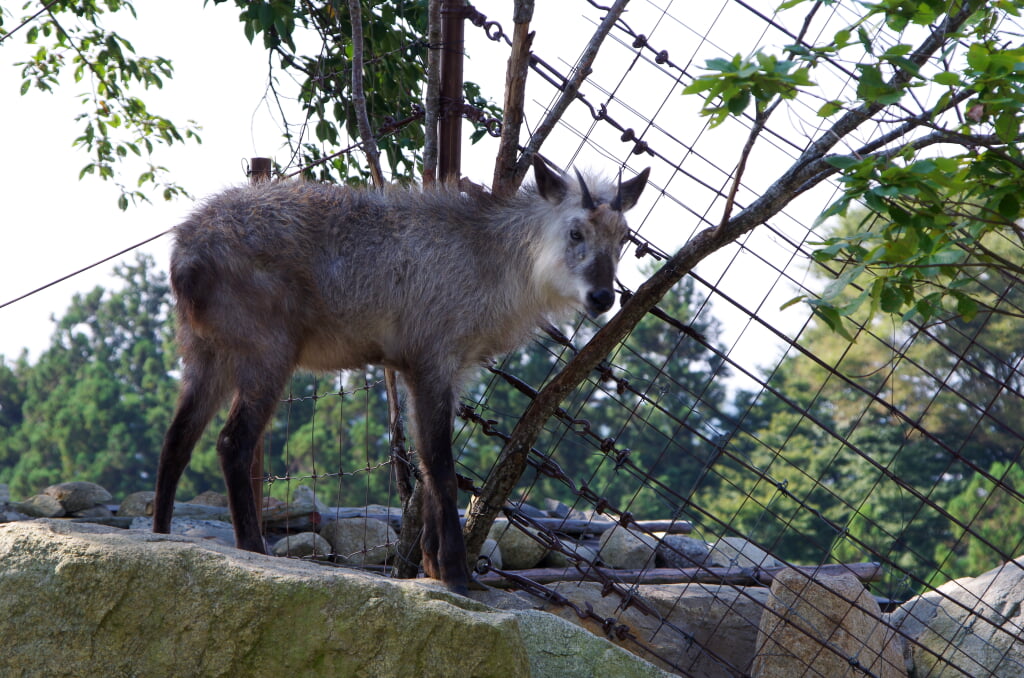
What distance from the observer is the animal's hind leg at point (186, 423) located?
404cm

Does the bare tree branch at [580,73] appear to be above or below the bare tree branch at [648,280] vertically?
above

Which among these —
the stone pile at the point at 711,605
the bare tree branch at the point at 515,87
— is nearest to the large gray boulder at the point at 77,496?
the stone pile at the point at 711,605

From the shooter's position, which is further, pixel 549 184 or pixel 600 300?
pixel 549 184

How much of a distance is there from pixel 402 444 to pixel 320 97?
2477 mm

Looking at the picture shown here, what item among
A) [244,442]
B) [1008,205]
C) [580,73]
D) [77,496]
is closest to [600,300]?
[580,73]

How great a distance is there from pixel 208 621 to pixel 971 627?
4050 mm

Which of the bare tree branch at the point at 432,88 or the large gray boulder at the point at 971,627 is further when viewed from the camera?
the large gray boulder at the point at 971,627

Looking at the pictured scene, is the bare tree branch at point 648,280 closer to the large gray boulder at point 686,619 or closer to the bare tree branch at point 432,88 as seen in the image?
the bare tree branch at point 432,88

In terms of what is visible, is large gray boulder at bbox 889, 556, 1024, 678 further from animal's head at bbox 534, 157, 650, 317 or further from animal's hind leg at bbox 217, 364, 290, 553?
animal's hind leg at bbox 217, 364, 290, 553

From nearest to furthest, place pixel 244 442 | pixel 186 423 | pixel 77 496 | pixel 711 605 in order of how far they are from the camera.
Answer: pixel 244 442, pixel 186 423, pixel 711 605, pixel 77 496

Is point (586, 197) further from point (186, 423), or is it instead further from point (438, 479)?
point (186, 423)

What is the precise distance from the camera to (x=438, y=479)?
407 centimetres

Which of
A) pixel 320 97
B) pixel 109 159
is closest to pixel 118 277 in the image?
pixel 109 159

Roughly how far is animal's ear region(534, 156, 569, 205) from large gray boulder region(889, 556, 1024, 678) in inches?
107
